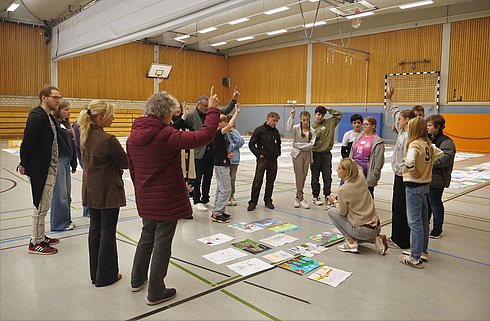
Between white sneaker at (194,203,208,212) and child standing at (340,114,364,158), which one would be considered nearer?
white sneaker at (194,203,208,212)

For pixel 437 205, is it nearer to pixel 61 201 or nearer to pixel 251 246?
pixel 251 246

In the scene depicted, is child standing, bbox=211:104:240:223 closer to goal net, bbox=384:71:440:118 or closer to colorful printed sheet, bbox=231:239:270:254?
colorful printed sheet, bbox=231:239:270:254

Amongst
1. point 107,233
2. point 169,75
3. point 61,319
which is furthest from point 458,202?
point 169,75

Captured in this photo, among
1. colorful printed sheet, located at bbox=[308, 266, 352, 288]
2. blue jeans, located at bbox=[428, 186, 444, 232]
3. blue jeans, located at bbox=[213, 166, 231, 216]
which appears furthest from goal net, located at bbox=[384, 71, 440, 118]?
colorful printed sheet, located at bbox=[308, 266, 352, 288]

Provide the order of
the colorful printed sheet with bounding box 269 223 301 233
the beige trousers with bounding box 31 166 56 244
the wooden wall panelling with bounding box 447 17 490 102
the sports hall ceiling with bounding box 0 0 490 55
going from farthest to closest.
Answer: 1. the wooden wall panelling with bounding box 447 17 490 102
2. the sports hall ceiling with bounding box 0 0 490 55
3. the colorful printed sheet with bounding box 269 223 301 233
4. the beige trousers with bounding box 31 166 56 244

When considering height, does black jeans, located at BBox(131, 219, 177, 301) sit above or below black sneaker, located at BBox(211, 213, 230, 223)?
above

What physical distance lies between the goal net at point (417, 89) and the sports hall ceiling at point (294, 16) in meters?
2.55

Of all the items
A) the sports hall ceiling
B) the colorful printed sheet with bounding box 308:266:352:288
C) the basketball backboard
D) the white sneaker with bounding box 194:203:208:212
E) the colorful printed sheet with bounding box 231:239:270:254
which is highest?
the sports hall ceiling

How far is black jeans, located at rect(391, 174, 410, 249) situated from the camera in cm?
448

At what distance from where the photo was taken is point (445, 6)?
1842cm

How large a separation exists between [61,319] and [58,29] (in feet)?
59.2

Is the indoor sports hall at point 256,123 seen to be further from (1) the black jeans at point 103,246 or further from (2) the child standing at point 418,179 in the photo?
(2) the child standing at point 418,179

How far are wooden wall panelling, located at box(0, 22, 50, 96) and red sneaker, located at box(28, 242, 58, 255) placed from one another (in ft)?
62.8

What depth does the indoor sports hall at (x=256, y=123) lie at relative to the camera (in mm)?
3148
